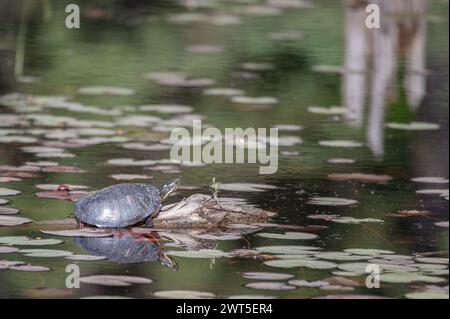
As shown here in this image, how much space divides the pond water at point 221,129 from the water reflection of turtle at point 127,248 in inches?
0.8

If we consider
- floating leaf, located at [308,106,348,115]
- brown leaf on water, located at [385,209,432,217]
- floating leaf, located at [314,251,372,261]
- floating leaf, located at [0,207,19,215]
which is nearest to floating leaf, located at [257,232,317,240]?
floating leaf, located at [314,251,372,261]

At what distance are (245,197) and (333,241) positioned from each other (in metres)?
0.99

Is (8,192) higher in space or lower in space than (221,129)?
lower

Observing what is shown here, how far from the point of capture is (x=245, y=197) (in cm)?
638

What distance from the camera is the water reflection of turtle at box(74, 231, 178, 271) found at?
5.16 meters

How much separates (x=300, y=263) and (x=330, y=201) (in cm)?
128

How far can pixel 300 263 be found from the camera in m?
5.07

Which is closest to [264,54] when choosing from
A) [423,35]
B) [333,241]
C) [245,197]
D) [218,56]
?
[218,56]

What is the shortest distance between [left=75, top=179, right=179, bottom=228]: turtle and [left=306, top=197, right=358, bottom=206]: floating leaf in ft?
3.15

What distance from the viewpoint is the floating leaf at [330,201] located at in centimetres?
626

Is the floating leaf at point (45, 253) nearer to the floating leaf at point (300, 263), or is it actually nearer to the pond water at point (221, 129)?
the pond water at point (221, 129)

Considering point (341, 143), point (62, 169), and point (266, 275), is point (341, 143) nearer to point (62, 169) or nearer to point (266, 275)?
point (62, 169)

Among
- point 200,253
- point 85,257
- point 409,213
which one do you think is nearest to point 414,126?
point 409,213
